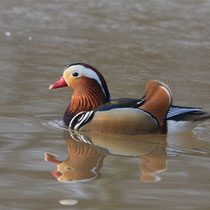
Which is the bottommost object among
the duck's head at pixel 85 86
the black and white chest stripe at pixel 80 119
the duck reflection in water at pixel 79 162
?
the duck reflection in water at pixel 79 162

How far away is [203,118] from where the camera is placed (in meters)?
6.05

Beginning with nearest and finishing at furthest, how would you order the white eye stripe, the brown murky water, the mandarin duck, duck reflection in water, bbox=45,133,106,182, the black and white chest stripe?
1. the brown murky water
2. duck reflection in water, bbox=45,133,106,182
3. the mandarin duck
4. the black and white chest stripe
5. the white eye stripe

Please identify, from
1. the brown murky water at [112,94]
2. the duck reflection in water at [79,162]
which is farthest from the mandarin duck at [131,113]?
the duck reflection in water at [79,162]

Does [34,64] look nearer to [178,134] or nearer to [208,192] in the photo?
[178,134]

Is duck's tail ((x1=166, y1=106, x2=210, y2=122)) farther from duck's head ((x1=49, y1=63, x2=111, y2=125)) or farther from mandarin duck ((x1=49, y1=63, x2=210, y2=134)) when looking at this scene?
duck's head ((x1=49, y1=63, x2=111, y2=125))

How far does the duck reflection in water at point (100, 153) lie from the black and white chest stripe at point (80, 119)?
101mm

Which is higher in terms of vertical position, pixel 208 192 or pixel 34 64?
pixel 34 64

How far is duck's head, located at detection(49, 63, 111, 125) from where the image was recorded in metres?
6.34

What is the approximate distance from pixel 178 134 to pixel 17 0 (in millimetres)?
9718

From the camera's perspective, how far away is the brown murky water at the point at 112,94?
4.20 m

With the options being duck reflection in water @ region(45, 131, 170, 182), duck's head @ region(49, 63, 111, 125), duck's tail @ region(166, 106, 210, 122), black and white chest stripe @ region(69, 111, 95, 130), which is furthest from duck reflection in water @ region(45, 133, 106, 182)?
duck's tail @ region(166, 106, 210, 122)

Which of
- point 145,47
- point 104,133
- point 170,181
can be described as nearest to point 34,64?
point 145,47

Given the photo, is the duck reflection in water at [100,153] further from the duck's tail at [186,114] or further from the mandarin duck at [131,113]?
the duck's tail at [186,114]

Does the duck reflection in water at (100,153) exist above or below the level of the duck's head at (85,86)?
below
